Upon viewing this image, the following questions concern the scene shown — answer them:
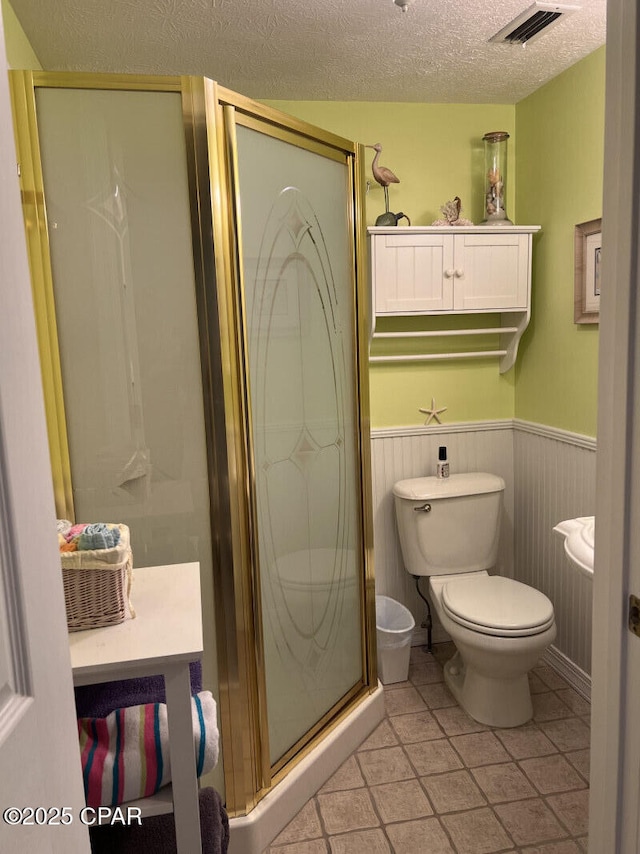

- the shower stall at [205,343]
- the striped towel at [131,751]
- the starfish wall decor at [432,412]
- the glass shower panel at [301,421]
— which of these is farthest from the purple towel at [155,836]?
the starfish wall decor at [432,412]

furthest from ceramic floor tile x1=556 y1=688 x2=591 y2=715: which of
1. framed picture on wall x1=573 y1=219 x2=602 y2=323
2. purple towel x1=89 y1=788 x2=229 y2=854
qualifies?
purple towel x1=89 y1=788 x2=229 y2=854

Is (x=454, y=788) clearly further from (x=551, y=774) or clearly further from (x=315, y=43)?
(x=315, y=43)

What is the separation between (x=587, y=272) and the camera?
7.88 feet

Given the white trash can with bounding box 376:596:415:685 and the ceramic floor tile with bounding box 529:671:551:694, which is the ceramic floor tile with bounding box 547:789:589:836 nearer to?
the ceramic floor tile with bounding box 529:671:551:694

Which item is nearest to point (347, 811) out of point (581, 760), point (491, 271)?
point (581, 760)

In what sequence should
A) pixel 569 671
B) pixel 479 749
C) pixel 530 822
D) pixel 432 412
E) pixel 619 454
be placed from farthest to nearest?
pixel 432 412, pixel 569 671, pixel 479 749, pixel 530 822, pixel 619 454

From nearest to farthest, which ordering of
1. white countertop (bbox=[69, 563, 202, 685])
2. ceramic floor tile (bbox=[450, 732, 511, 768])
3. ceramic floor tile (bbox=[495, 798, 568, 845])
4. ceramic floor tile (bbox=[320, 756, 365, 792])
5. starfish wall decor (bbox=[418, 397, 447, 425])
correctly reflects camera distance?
white countertop (bbox=[69, 563, 202, 685]) → ceramic floor tile (bbox=[495, 798, 568, 845]) → ceramic floor tile (bbox=[320, 756, 365, 792]) → ceramic floor tile (bbox=[450, 732, 511, 768]) → starfish wall decor (bbox=[418, 397, 447, 425])

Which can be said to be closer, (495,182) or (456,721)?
(456,721)

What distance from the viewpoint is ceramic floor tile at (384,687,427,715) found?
252 cm

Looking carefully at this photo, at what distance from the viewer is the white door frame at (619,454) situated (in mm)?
888

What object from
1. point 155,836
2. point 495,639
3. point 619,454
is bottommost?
point 495,639

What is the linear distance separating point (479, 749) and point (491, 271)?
185 cm

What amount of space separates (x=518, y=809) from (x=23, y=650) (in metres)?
1.87

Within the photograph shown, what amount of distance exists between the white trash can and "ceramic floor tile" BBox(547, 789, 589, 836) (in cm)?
80
